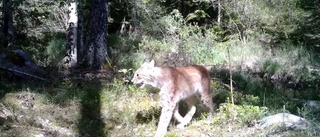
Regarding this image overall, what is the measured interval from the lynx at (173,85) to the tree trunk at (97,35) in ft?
12.1

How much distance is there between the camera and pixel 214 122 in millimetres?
6676

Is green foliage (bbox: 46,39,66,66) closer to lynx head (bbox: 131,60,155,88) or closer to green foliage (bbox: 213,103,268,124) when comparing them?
lynx head (bbox: 131,60,155,88)

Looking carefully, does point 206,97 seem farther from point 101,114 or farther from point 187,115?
point 101,114

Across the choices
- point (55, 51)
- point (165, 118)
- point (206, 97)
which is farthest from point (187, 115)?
point (55, 51)

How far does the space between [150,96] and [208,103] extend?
4.02ft

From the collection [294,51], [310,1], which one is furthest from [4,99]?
[310,1]

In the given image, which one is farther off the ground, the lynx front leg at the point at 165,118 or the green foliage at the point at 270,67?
the green foliage at the point at 270,67

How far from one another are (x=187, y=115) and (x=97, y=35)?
4.04 metres

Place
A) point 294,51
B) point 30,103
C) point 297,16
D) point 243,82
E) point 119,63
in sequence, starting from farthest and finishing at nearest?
point 297,16 → point 294,51 → point 119,63 → point 243,82 → point 30,103

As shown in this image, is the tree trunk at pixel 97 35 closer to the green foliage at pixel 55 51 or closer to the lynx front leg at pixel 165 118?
the green foliage at pixel 55 51

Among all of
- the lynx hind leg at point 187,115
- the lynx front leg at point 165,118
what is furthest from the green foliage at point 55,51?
the lynx front leg at point 165,118

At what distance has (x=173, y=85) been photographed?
667 cm

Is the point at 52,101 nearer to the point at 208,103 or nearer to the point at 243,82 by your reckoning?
the point at 208,103

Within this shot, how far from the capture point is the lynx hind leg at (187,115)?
705 centimetres
